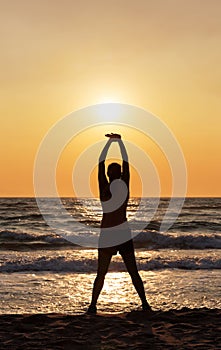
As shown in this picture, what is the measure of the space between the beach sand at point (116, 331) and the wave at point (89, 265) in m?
8.95

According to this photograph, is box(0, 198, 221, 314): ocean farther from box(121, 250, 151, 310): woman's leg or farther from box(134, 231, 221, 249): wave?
box(121, 250, 151, 310): woman's leg

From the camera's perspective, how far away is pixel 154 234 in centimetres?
3312

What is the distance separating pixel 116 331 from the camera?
294 inches

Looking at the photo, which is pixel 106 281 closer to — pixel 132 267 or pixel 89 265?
pixel 89 265

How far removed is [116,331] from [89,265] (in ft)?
38.0

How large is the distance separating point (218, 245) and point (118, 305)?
2006 centimetres

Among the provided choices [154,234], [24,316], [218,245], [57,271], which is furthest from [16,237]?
[24,316]

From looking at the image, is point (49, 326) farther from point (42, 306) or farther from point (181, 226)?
point (181, 226)

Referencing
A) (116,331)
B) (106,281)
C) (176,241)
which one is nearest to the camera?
(116,331)

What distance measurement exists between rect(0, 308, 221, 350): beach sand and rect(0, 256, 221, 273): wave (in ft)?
29.4

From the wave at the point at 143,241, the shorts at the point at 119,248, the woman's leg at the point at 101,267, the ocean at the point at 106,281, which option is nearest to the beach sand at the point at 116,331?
the woman's leg at the point at 101,267

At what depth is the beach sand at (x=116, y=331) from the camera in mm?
6812

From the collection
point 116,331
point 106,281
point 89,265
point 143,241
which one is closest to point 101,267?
point 116,331

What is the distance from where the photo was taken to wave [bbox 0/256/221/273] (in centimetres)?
1781
